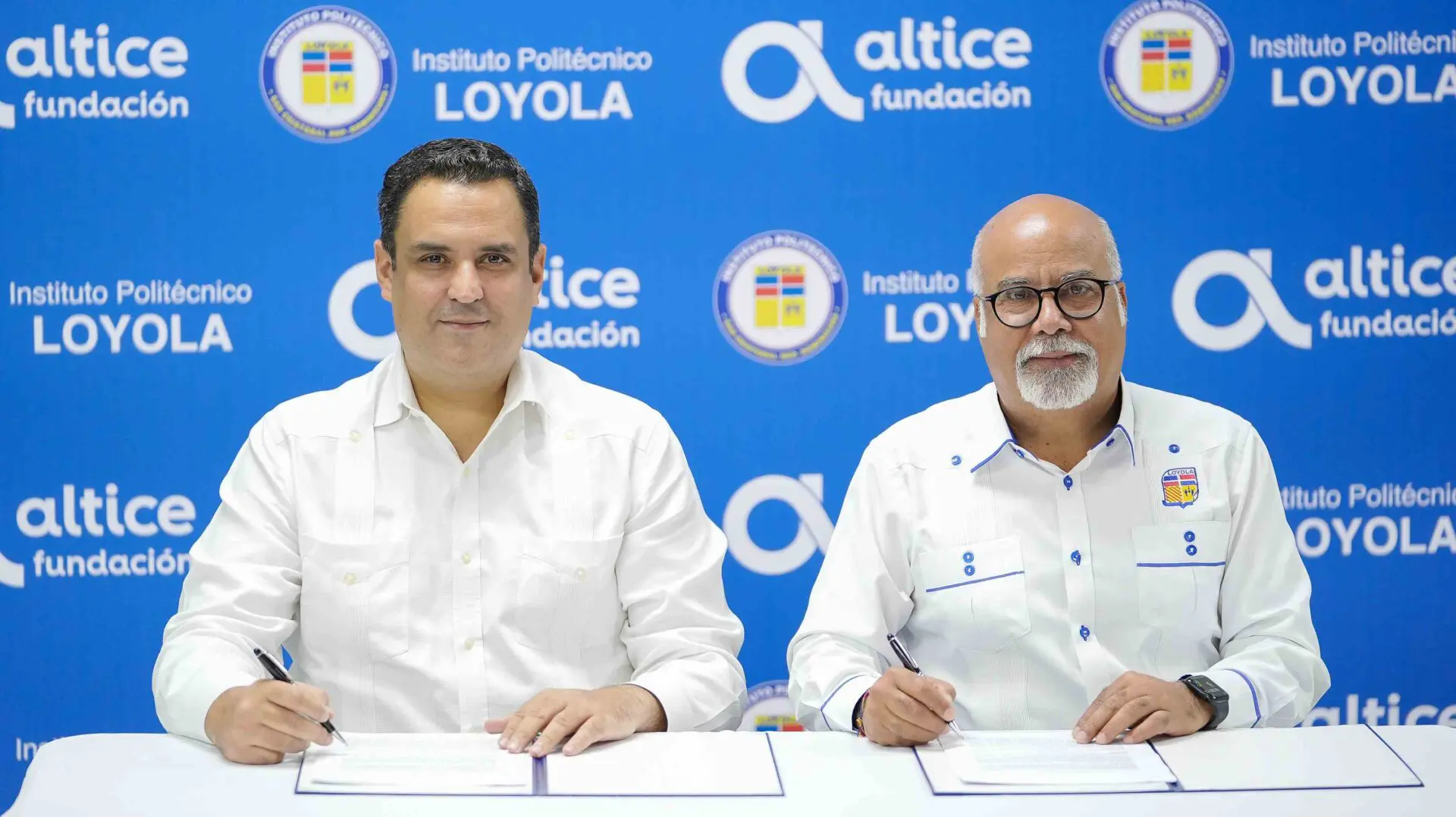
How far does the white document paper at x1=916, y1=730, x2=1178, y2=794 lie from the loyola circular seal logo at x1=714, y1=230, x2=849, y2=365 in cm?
154

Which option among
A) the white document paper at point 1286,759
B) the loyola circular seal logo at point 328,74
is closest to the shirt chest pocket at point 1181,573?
the white document paper at point 1286,759

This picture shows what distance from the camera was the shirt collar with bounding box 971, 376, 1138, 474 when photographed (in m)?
2.28

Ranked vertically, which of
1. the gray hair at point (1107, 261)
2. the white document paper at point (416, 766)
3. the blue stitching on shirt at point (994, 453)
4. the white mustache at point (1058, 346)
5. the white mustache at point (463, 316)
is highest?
the gray hair at point (1107, 261)

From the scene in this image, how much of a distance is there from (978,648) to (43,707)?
2.41 metres

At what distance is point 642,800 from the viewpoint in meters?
1.59

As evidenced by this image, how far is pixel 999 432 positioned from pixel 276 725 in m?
1.30

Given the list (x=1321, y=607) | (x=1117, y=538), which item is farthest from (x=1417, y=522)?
(x=1117, y=538)

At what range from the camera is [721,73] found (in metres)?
3.20

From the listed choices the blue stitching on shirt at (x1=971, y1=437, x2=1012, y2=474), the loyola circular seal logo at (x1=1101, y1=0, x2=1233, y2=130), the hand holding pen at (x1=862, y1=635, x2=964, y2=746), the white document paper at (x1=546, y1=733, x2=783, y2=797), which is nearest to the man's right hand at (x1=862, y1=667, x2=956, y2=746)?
the hand holding pen at (x1=862, y1=635, x2=964, y2=746)

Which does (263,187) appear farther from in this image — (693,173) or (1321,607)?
(1321,607)

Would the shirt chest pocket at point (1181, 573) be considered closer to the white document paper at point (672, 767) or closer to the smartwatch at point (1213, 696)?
the smartwatch at point (1213, 696)

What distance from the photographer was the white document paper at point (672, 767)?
1619 millimetres

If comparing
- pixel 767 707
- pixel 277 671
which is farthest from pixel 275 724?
pixel 767 707

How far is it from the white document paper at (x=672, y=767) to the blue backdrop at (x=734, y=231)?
1467 millimetres
